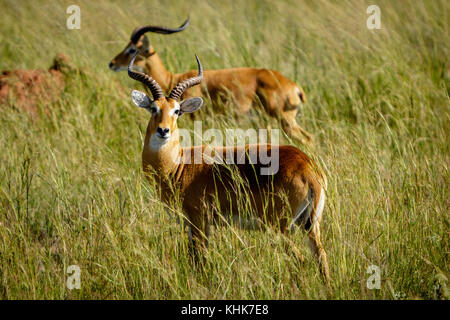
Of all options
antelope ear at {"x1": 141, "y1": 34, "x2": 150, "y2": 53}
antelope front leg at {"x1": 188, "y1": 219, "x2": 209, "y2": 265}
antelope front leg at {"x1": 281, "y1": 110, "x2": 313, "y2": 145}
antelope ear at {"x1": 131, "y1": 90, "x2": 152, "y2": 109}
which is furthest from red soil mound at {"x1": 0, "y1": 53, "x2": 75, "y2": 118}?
antelope front leg at {"x1": 188, "y1": 219, "x2": 209, "y2": 265}

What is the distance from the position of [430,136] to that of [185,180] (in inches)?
113

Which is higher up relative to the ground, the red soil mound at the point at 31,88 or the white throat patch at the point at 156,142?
the red soil mound at the point at 31,88

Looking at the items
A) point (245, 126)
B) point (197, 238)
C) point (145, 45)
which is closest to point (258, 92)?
point (245, 126)

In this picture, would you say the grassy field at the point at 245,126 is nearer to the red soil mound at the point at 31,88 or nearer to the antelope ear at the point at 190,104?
the red soil mound at the point at 31,88

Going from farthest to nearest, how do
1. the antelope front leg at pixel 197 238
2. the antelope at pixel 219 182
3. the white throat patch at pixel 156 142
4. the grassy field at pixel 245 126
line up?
the white throat patch at pixel 156 142 → the antelope front leg at pixel 197 238 → the antelope at pixel 219 182 → the grassy field at pixel 245 126

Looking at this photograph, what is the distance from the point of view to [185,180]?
13.5 feet

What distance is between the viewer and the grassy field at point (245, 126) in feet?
10.9

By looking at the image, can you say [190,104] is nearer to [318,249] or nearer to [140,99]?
[140,99]

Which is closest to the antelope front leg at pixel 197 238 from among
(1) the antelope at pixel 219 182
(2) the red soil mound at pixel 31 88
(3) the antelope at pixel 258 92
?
(1) the antelope at pixel 219 182

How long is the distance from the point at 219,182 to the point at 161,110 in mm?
706

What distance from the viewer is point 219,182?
400 centimetres

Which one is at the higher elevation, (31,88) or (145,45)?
(145,45)

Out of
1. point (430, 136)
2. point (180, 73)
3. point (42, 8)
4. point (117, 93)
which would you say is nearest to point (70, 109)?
point (117, 93)
